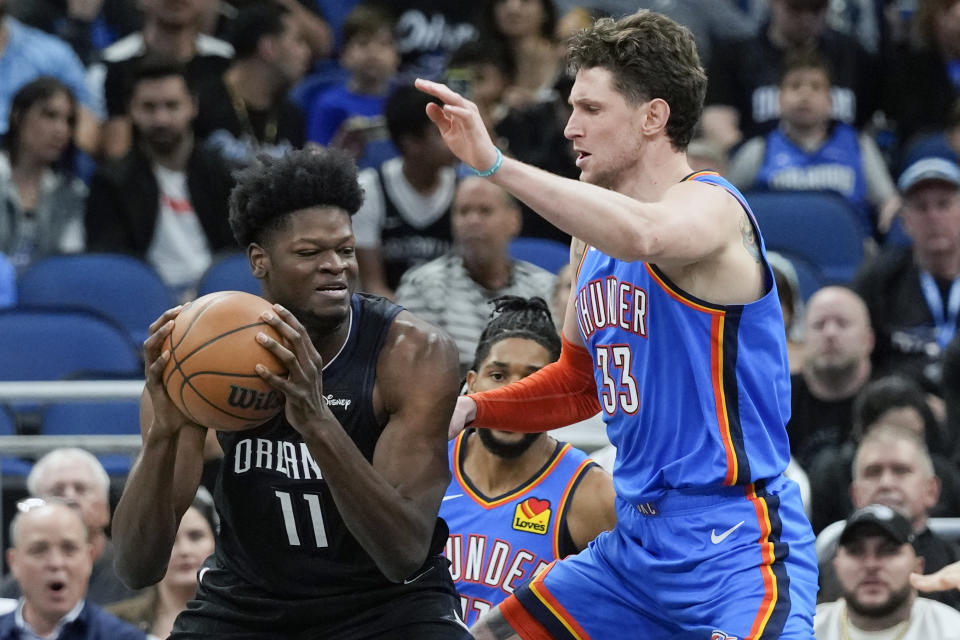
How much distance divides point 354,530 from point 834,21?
824cm

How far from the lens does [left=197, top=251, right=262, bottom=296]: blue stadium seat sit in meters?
8.43

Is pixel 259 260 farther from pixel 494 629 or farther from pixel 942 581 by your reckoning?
pixel 942 581

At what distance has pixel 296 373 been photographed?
3.97 m

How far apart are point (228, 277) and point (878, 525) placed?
381 centimetres

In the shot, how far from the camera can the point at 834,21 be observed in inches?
448

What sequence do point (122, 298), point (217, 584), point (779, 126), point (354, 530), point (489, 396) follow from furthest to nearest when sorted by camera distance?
point (779, 126), point (122, 298), point (489, 396), point (217, 584), point (354, 530)

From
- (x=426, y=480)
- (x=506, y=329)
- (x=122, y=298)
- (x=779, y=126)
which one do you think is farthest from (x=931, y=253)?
(x=426, y=480)

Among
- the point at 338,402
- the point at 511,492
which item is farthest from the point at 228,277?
the point at 338,402

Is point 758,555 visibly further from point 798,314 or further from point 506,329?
point 798,314

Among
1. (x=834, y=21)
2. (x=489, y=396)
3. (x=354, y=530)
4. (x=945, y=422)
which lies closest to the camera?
(x=354, y=530)

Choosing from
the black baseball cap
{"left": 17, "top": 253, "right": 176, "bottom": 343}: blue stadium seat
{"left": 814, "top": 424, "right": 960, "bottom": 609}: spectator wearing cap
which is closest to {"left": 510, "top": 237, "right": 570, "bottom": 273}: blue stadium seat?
{"left": 17, "top": 253, "right": 176, "bottom": 343}: blue stadium seat

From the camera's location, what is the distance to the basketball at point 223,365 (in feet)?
13.2

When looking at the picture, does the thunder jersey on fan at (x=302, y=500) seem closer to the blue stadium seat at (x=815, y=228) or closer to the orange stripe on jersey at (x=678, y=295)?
the orange stripe on jersey at (x=678, y=295)

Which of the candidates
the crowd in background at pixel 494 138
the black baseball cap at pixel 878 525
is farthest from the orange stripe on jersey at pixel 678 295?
the crowd in background at pixel 494 138
